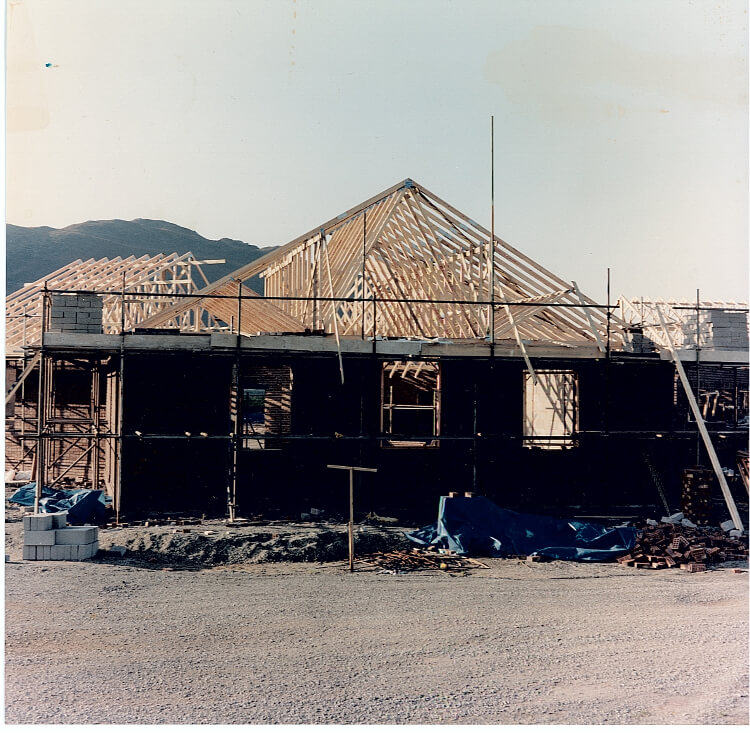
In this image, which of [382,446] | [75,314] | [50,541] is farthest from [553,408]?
[50,541]

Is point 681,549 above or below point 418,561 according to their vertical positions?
above

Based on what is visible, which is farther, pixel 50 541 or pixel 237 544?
pixel 237 544

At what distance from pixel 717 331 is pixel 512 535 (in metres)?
7.22

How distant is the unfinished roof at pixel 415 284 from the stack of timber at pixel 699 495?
327cm

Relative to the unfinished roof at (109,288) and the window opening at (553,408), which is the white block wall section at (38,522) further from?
the window opening at (553,408)

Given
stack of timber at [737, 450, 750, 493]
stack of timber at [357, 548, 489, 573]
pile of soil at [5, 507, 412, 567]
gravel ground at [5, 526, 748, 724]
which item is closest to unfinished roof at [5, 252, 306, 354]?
pile of soil at [5, 507, 412, 567]

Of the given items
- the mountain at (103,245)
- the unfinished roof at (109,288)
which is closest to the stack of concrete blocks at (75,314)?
the unfinished roof at (109,288)

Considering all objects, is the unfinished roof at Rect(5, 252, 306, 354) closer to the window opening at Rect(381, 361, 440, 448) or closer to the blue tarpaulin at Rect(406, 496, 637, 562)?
the window opening at Rect(381, 361, 440, 448)

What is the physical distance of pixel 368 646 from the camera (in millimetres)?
9523

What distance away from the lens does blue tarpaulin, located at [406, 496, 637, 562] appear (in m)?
14.8

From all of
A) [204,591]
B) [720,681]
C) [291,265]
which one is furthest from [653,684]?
[291,265]

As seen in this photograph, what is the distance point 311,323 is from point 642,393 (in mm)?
7361

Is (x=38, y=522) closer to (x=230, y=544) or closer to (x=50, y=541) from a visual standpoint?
(x=50, y=541)

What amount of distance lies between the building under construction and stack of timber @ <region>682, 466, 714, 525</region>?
1.11ft
